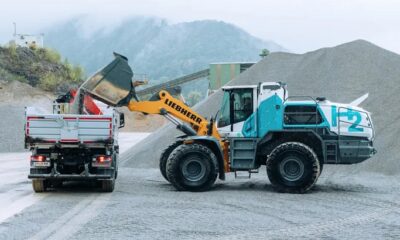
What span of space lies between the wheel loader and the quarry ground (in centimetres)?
66

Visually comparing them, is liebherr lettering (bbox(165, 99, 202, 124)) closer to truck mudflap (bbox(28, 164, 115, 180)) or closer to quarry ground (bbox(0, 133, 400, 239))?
quarry ground (bbox(0, 133, 400, 239))

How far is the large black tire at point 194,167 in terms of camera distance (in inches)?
591

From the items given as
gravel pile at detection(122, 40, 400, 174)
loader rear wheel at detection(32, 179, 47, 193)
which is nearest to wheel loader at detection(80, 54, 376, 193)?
loader rear wheel at detection(32, 179, 47, 193)

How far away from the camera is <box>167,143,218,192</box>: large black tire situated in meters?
15.0

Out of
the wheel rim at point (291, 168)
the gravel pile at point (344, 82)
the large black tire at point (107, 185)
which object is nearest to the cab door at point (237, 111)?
the wheel rim at point (291, 168)

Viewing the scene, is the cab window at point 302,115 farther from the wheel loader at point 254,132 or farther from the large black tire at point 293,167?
the large black tire at point 293,167

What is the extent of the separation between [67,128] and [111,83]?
2.01 meters

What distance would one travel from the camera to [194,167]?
15156mm

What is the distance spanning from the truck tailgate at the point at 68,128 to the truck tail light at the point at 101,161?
1.38 feet

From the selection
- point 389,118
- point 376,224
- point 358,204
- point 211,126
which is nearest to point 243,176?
point 211,126

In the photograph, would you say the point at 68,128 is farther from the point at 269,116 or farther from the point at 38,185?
the point at 269,116

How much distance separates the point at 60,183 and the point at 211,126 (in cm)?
426

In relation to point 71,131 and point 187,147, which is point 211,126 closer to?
point 187,147

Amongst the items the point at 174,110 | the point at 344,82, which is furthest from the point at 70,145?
the point at 344,82
